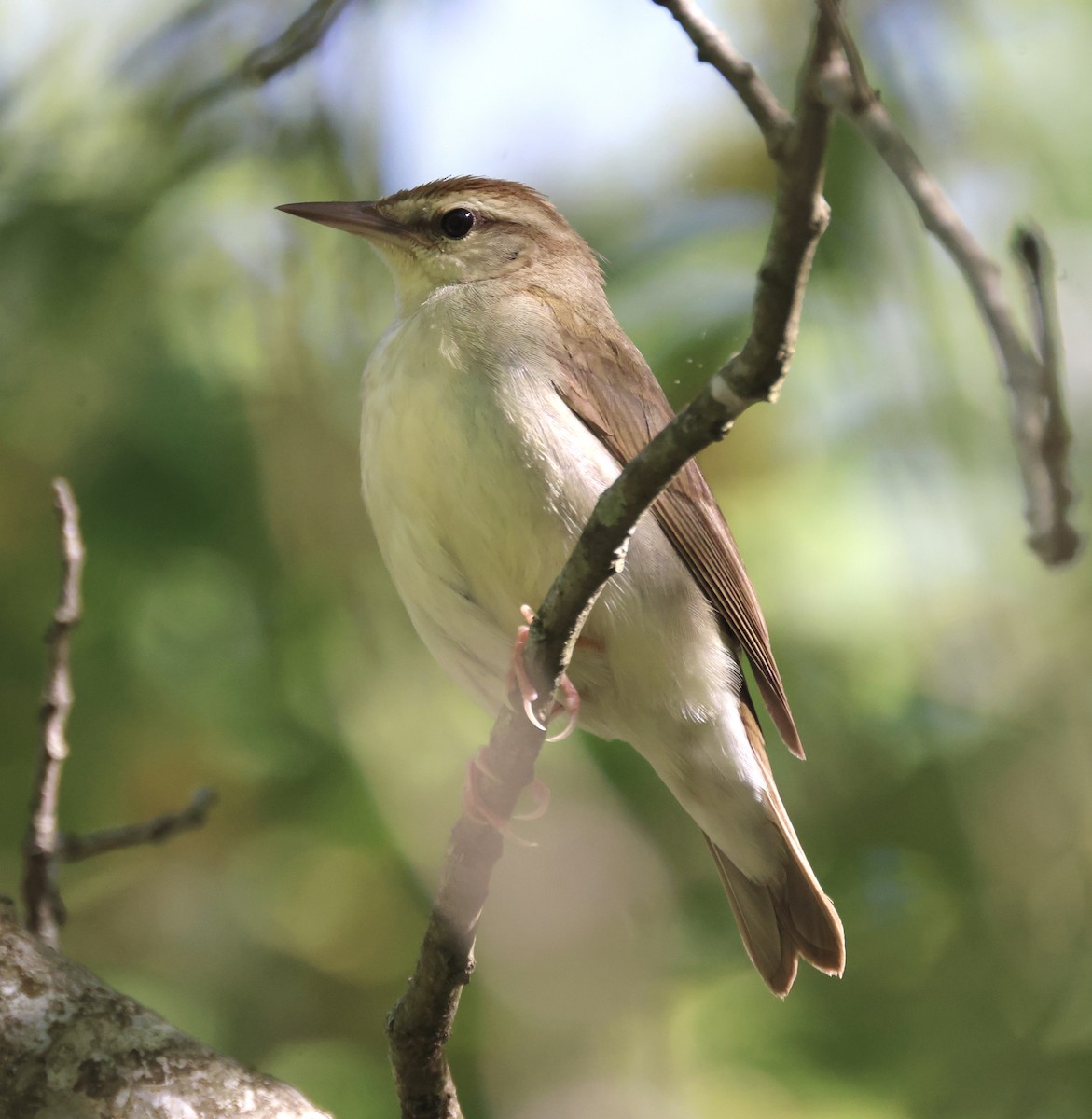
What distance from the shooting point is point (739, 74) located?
1.83 metres

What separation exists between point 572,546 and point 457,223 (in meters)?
1.42

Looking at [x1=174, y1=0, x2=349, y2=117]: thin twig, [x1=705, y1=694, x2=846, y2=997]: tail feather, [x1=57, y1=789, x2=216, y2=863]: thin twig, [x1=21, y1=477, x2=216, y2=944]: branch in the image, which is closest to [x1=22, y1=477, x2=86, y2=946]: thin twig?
[x1=21, y1=477, x2=216, y2=944]: branch

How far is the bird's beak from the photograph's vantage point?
4180 millimetres

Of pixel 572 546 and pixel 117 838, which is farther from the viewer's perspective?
pixel 117 838

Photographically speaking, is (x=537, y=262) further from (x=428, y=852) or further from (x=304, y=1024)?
(x=304, y=1024)

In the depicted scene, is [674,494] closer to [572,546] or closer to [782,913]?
[572,546]

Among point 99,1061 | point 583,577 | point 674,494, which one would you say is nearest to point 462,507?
point 674,494

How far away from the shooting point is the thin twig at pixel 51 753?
11.7 feet

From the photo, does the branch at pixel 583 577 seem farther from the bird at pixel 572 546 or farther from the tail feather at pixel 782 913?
the tail feather at pixel 782 913

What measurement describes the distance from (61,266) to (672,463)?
130 inches

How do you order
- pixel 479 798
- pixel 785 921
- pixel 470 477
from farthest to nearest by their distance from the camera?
pixel 785 921 < pixel 470 477 < pixel 479 798

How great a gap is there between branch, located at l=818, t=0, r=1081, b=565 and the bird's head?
263cm

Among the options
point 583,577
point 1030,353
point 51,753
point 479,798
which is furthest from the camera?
point 51,753

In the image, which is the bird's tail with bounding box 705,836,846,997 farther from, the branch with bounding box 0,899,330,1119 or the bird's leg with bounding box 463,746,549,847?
the branch with bounding box 0,899,330,1119
